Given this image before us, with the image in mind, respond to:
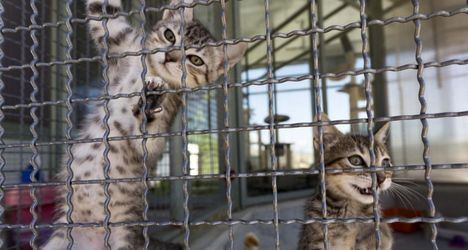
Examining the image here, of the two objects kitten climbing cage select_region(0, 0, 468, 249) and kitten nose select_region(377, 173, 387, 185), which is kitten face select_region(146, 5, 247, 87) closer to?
kitten climbing cage select_region(0, 0, 468, 249)

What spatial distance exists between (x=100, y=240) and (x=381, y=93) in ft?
17.6

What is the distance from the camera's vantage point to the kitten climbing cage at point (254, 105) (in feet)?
4.93

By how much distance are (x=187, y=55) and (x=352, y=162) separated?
36.2 inches

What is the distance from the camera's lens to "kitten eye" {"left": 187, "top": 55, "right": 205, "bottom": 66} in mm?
1859

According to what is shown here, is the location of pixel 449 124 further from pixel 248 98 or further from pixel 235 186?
pixel 235 186

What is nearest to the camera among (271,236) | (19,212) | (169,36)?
(169,36)

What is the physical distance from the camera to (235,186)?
455 centimetres

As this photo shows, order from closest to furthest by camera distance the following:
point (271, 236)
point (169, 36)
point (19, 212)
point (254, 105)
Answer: point (169, 36), point (19, 212), point (271, 236), point (254, 105)

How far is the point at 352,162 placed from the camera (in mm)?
1909

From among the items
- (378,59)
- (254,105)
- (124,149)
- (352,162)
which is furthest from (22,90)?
(378,59)

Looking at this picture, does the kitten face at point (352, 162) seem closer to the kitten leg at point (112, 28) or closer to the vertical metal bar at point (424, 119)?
the vertical metal bar at point (424, 119)

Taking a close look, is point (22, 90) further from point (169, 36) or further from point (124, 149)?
point (169, 36)

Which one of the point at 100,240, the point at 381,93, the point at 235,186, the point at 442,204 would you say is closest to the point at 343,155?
the point at 100,240

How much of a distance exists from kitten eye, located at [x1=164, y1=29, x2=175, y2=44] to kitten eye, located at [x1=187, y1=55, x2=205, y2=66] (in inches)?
4.5
